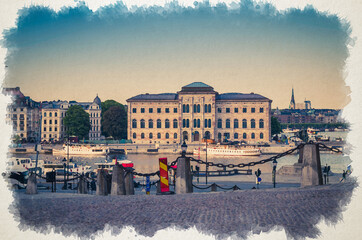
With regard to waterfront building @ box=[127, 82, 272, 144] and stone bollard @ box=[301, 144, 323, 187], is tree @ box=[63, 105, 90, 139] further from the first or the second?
stone bollard @ box=[301, 144, 323, 187]

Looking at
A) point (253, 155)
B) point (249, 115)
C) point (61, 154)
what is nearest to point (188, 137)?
point (249, 115)

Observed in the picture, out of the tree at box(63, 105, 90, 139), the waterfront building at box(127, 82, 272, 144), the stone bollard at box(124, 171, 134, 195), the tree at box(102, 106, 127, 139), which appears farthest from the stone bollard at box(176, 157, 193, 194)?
the tree at box(102, 106, 127, 139)

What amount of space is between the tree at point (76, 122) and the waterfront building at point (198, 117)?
25.8ft

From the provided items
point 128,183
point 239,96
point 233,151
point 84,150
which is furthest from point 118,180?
point 239,96

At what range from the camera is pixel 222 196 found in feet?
36.3

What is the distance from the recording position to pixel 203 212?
9422 mm

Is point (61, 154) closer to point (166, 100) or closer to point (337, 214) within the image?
point (166, 100)

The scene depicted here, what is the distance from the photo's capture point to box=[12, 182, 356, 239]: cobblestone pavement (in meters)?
8.38

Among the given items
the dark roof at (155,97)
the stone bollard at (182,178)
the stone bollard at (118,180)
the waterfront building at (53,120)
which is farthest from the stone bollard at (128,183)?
the dark roof at (155,97)

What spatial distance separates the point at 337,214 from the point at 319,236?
1.12 metres

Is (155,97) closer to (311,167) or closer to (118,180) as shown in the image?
(118,180)

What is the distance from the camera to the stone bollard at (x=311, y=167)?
1232 cm

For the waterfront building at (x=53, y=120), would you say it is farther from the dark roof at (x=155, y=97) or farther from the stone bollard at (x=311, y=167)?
the stone bollard at (x=311, y=167)

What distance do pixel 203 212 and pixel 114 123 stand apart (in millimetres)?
71850
